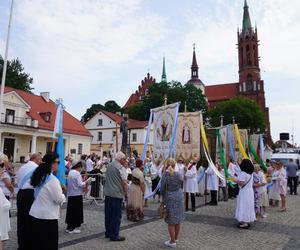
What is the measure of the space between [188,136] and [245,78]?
73696 mm

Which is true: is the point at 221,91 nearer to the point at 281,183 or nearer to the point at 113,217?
the point at 281,183

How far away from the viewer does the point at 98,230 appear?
7.72 metres

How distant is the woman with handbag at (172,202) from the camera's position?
251 inches

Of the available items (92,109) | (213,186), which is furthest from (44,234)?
(92,109)

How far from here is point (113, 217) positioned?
6.79 meters

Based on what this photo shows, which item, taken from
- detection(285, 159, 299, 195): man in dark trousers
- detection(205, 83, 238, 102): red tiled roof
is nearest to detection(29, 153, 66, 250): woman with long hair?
detection(285, 159, 299, 195): man in dark trousers

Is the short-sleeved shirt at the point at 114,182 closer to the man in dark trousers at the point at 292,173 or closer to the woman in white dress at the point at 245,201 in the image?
the woman in white dress at the point at 245,201

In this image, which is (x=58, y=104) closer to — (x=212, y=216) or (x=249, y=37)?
(x=212, y=216)

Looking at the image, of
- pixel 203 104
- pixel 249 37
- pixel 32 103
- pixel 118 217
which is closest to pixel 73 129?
pixel 32 103

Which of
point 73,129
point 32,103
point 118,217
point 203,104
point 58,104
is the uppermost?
point 203,104

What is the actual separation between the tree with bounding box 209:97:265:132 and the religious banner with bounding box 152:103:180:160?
139 ft

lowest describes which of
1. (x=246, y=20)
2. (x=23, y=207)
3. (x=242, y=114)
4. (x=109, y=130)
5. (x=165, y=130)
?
(x=23, y=207)

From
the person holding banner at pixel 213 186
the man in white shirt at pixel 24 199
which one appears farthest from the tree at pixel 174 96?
the man in white shirt at pixel 24 199

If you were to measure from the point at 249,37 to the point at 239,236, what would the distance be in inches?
3331
